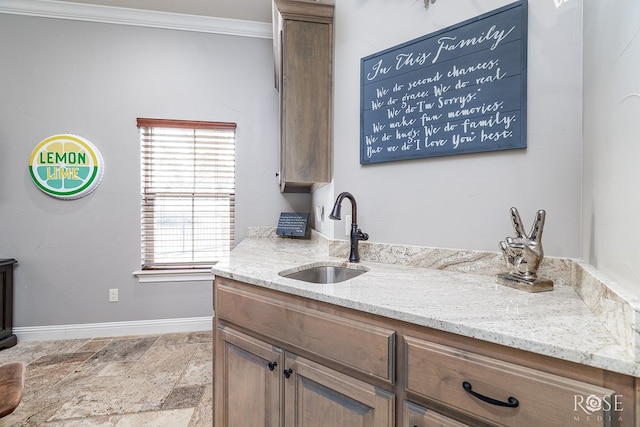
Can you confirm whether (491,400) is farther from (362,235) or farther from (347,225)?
(347,225)

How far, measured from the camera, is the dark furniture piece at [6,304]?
2.52m

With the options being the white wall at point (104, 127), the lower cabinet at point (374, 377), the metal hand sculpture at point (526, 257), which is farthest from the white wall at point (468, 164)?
the white wall at point (104, 127)

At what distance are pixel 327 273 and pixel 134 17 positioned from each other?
303 centimetres

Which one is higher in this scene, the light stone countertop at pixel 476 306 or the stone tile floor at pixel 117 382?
the light stone countertop at pixel 476 306

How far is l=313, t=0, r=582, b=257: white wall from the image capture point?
109 cm

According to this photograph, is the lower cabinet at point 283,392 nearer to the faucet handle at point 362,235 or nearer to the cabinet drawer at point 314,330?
the cabinet drawer at point 314,330

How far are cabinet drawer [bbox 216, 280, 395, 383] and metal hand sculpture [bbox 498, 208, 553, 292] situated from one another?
20.7 inches

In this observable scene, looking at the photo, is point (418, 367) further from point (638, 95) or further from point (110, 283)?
point (110, 283)

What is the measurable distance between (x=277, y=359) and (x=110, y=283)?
247cm

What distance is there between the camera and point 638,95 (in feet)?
2.21

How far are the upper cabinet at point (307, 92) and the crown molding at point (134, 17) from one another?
139cm

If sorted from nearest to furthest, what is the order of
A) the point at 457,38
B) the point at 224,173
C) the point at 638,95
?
1. the point at 638,95
2. the point at 457,38
3. the point at 224,173

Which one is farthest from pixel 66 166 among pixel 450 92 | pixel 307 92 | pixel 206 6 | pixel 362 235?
pixel 450 92

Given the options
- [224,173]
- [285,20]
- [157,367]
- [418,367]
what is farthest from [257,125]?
[418,367]
